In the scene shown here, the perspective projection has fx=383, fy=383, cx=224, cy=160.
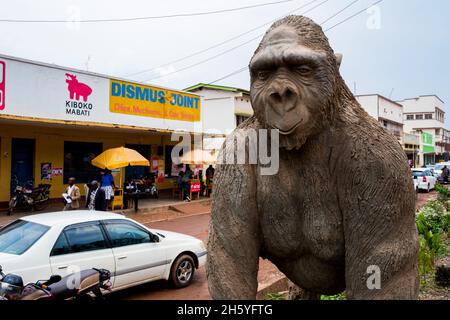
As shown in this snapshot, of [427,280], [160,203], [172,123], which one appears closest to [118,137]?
[172,123]

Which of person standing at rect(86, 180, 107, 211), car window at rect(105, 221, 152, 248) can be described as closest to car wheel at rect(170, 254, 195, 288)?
car window at rect(105, 221, 152, 248)

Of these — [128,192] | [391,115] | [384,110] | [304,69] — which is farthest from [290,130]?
[391,115]

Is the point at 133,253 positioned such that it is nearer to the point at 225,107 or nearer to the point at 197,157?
the point at 197,157

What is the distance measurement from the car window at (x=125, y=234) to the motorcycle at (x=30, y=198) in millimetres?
7339

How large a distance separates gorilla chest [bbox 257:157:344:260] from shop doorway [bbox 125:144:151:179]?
15.5m

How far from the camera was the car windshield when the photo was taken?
15.9 feet

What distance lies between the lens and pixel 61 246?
5.01 metres

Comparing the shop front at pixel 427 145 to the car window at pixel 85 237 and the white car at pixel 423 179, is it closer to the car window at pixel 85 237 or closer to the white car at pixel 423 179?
the white car at pixel 423 179

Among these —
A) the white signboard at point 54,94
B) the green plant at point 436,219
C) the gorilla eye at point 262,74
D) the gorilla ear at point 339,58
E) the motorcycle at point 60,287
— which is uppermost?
the white signboard at point 54,94

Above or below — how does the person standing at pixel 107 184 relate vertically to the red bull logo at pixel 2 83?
below

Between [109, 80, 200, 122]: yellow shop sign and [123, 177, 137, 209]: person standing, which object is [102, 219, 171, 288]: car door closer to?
[123, 177, 137, 209]: person standing

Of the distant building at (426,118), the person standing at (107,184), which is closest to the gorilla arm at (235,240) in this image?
the person standing at (107,184)

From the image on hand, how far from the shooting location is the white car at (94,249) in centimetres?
476
